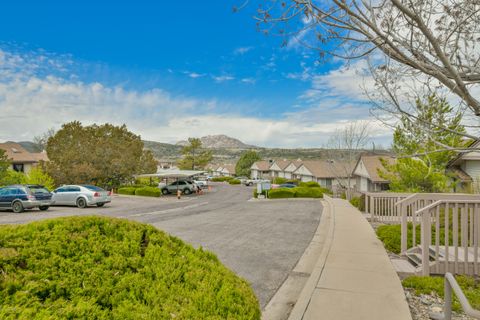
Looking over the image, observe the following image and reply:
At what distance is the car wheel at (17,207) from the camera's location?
716 inches

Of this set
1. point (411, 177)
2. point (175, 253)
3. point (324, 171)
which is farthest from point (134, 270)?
point (324, 171)

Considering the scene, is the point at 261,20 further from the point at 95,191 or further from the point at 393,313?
the point at 95,191

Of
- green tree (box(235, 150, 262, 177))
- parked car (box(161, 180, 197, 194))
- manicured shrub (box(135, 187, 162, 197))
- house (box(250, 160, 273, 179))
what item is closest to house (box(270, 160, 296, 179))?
house (box(250, 160, 273, 179))

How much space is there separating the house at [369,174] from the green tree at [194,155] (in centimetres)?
3355

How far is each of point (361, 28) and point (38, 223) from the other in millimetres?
4315

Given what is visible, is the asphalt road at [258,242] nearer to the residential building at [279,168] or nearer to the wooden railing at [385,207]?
the wooden railing at [385,207]

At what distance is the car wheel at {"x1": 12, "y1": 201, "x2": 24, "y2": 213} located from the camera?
18.2 m

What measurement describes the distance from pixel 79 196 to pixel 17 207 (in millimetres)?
3744

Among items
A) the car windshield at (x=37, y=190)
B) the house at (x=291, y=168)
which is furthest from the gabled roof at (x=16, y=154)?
the house at (x=291, y=168)

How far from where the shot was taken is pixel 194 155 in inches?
2566

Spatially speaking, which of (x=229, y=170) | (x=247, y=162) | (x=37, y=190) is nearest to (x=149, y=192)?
(x=37, y=190)

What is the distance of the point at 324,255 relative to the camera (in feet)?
23.9

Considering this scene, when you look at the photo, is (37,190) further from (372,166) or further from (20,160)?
(20,160)

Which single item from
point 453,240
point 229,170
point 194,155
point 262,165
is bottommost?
point 453,240
